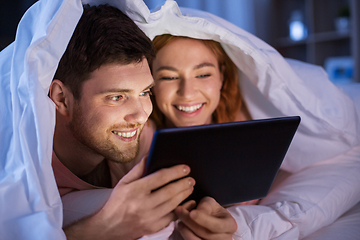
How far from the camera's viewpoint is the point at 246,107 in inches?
50.1

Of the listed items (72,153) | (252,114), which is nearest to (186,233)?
(72,153)

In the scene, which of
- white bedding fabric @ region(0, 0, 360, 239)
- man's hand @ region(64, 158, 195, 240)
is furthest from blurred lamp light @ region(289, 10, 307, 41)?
man's hand @ region(64, 158, 195, 240)

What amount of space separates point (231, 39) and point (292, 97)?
0.94 feet

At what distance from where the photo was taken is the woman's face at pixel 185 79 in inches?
39.8

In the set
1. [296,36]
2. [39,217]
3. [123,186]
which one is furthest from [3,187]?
[296,36]

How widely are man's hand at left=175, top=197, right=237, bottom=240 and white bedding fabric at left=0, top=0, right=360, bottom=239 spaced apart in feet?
0.21

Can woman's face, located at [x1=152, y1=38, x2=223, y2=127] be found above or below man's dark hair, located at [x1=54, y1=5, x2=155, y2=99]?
below

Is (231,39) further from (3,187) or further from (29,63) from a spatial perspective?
(3,187)

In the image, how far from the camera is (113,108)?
70 cm

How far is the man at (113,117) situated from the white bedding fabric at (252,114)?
58mm

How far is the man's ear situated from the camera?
72 centimetres

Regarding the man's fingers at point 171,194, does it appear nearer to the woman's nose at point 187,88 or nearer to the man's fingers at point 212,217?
the man's fingers at point 212,217

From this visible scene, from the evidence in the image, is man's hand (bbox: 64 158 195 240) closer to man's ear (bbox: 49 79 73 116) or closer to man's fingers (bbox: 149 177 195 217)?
man's fingers (bbox: 149 177 195 217)

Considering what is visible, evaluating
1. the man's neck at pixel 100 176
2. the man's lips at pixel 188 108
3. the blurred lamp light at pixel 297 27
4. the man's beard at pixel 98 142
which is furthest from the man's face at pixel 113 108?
the blurred lamp light at pixel 297 27
